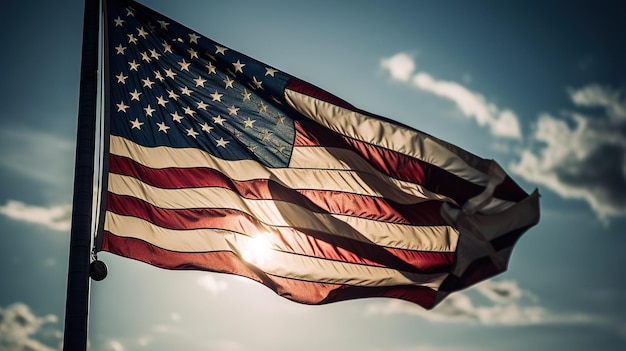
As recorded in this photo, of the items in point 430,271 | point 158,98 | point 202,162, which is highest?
point 158,98

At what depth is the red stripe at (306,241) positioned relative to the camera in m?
11.4

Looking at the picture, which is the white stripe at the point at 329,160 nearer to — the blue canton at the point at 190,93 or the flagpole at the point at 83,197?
the blue canton at the point at 190,93

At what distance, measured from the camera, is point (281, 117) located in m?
11.9

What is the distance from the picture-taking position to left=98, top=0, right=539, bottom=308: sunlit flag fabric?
1131 cm

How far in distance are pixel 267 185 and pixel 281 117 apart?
118 cm

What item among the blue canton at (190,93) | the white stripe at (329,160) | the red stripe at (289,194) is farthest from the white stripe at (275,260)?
the white stripe at (329,160)

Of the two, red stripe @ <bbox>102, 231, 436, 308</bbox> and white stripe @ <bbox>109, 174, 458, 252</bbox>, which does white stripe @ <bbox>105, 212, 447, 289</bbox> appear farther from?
white stripe @ <bbox>109, 174, 458, 252</bbox>

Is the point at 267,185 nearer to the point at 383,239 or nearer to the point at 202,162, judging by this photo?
the point at 202,162

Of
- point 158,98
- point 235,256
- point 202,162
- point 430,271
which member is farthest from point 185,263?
point 430,271

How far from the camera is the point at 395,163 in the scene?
11164mm

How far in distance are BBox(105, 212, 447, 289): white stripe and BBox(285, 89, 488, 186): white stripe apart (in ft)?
5.98

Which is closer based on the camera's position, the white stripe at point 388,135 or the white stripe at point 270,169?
the white stripe at point 388,135

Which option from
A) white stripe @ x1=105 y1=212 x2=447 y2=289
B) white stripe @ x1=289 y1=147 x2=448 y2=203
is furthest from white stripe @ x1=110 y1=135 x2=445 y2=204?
white stripe @ x1=105 y1=212 x2=447 y2=289

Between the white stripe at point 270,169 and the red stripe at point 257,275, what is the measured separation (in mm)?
1377
